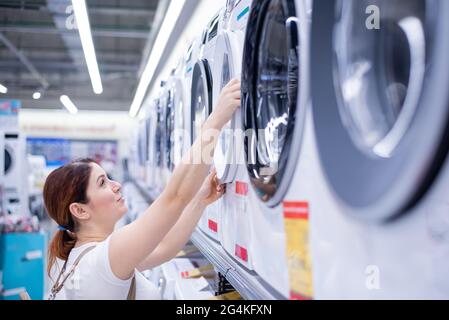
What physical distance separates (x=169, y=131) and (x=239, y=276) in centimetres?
195

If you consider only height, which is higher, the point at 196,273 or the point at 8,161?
the point at 8,161

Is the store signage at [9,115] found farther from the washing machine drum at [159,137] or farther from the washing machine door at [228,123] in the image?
the washing machine door at [228,123]

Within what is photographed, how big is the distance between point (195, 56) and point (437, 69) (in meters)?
1.97

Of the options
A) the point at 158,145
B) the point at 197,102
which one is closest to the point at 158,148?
the point at 158,145

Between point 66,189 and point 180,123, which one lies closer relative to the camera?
point 66,189

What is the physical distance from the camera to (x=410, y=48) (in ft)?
2.53

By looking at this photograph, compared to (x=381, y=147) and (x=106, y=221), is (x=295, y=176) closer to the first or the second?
(x=381, y=147)

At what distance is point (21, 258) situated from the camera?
439 centimetres

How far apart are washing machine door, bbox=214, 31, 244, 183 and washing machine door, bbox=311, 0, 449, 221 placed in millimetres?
575

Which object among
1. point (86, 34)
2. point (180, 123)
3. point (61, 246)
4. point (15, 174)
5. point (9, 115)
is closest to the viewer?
point (61, 246)

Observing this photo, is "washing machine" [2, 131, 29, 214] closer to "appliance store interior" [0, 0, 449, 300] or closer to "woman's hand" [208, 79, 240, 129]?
"appliance store interior" [0, 0, 449, 300]

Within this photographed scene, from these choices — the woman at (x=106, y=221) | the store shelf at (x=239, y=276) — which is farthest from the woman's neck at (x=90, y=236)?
the store shelf at (x=239, y=276)

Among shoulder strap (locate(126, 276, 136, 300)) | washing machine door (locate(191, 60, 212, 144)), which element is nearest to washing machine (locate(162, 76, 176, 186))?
washing machine door (locate(191, 60, 212, 144))
